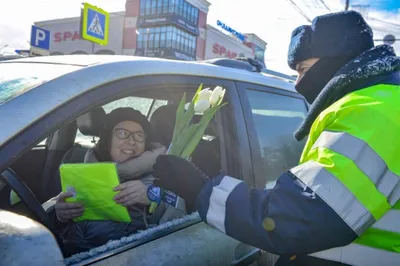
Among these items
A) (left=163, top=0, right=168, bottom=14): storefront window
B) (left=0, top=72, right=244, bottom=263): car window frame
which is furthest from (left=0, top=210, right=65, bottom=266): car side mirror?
(left=163, top=0, right=168, bottom=14): storefront window

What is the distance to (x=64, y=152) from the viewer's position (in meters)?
2.85

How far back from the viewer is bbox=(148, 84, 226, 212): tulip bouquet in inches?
70.9

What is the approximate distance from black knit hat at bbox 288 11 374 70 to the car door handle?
896 millimetres

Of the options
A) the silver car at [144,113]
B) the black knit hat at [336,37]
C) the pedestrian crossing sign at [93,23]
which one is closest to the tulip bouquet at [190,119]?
the silver car at [144,113]

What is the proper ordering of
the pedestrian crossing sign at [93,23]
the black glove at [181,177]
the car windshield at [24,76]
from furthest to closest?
the pedestrian crossing sign at [93,23] < the black glove at [181,177] < the car windshield at [24,76]

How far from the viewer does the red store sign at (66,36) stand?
50406 millimetres

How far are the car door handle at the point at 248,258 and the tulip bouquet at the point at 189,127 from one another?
14.5 inches

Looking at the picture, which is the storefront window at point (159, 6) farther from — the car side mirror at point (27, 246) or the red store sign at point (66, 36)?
the car side mirror at point (27, 246)

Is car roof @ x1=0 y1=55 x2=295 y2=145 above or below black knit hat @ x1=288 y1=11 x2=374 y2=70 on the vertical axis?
below

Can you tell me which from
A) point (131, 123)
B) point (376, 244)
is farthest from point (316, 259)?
point (131, 123)

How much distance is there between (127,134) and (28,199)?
0.71 meters

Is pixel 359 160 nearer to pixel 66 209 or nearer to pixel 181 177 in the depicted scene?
pixel 181 177

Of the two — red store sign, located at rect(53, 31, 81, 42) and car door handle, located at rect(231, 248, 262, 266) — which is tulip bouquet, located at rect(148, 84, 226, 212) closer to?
car door handle, located at rect(231, 248, 262, 266)

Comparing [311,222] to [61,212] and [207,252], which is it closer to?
[207,252]
